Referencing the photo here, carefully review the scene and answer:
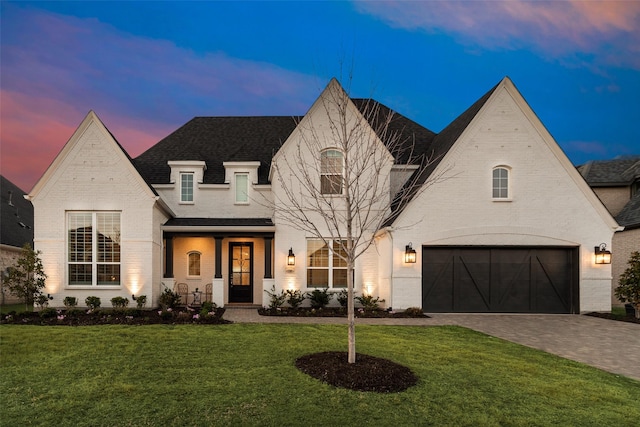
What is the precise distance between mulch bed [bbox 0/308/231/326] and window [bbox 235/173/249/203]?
21.3ft

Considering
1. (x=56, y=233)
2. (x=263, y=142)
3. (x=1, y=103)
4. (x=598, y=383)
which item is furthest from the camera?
(x=263, y=142)

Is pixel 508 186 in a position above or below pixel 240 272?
above

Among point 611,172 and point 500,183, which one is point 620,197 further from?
point 500,183

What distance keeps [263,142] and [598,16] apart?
14.7 metres

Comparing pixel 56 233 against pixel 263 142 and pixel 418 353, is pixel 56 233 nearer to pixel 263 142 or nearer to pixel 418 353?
pixel 263 142

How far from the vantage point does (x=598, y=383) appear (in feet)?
20.9

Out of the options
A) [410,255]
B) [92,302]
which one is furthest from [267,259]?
[92,302]

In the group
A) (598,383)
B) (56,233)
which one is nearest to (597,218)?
(598,383)

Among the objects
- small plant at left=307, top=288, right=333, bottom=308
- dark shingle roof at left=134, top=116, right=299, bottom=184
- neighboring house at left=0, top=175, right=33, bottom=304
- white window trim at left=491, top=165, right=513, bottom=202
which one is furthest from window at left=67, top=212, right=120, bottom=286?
white window trim at left=491, top=165, right=513, bottom=202

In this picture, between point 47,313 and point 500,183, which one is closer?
point 47,313

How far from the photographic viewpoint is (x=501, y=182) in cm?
1478

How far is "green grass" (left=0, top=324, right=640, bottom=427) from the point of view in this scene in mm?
4828

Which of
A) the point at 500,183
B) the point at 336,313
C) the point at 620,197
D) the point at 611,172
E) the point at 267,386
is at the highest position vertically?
the point at 611,172

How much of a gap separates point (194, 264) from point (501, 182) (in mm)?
13529
